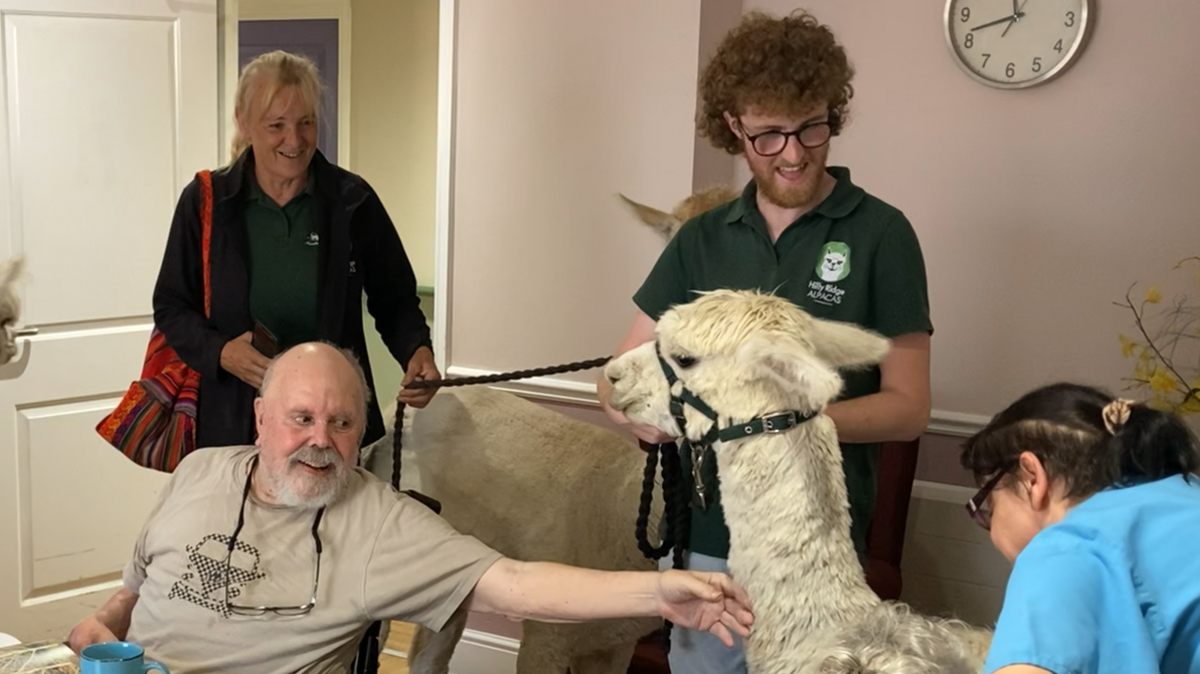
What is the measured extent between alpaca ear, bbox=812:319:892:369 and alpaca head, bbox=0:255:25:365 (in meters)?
2.07

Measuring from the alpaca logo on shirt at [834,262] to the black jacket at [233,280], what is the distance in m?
1.20

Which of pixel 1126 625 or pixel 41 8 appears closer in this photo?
pixel 1126 625

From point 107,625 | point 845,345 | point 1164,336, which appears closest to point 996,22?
point 1164,336

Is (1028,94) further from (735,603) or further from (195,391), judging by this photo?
(195,391)

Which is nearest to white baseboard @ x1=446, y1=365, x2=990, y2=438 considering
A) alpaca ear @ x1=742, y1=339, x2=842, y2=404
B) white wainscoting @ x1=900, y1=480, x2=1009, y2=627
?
white wainscoting @ x1=900, y1=480, x2=1009, y2=627

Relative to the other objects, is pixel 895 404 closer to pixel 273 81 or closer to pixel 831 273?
pixel 831 273

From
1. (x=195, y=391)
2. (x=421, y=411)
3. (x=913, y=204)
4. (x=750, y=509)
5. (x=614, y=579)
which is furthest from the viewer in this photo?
(x=913, y=204)

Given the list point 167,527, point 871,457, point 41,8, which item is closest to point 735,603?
point 871,457

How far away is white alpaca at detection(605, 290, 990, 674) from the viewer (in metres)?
1.42

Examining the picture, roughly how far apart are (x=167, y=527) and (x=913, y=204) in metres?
2.19

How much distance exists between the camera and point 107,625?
1.92m

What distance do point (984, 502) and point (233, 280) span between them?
174 cm

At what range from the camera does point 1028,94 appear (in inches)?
117

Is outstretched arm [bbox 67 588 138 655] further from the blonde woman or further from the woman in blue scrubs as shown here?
the woman in blue scrubs
